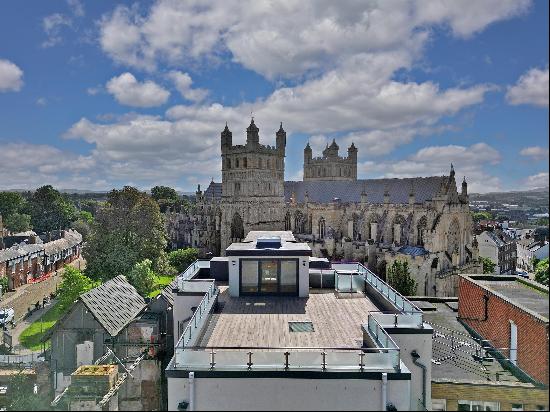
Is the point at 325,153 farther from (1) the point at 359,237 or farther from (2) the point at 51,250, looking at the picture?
(2) the point at 51,250

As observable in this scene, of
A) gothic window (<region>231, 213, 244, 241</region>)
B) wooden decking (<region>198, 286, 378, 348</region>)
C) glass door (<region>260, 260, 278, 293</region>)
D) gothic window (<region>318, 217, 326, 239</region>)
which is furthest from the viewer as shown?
gothic window (<region>231, 213, 244, 241</region>)

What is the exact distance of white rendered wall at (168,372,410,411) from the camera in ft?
30.7

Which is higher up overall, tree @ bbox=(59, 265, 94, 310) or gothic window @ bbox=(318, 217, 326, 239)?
gothic window @ bbox=(318, 217, 326, 239)

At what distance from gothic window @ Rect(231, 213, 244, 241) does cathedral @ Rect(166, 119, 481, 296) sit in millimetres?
157

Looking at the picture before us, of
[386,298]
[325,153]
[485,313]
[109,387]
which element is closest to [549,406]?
[386,298]

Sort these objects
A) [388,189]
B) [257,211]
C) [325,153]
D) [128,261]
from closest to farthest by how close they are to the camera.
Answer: [128,261] → [388,189] → [257,211] → [325,153]

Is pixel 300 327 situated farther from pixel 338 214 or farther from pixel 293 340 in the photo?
pixel 338 214

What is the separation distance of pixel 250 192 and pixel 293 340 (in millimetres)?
56203

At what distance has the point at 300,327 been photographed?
1310 centimetres

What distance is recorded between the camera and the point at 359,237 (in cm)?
5953

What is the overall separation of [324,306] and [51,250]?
56.9 metres

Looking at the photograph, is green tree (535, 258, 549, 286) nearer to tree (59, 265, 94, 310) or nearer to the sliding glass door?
the sliding glass door

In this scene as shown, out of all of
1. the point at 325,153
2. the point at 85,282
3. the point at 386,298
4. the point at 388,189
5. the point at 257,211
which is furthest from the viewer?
the point at 325,153

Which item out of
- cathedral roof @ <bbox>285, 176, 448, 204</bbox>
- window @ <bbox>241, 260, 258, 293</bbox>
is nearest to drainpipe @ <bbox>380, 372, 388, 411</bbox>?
window @ <bbox>241, 260, 258, 293</bbox>
